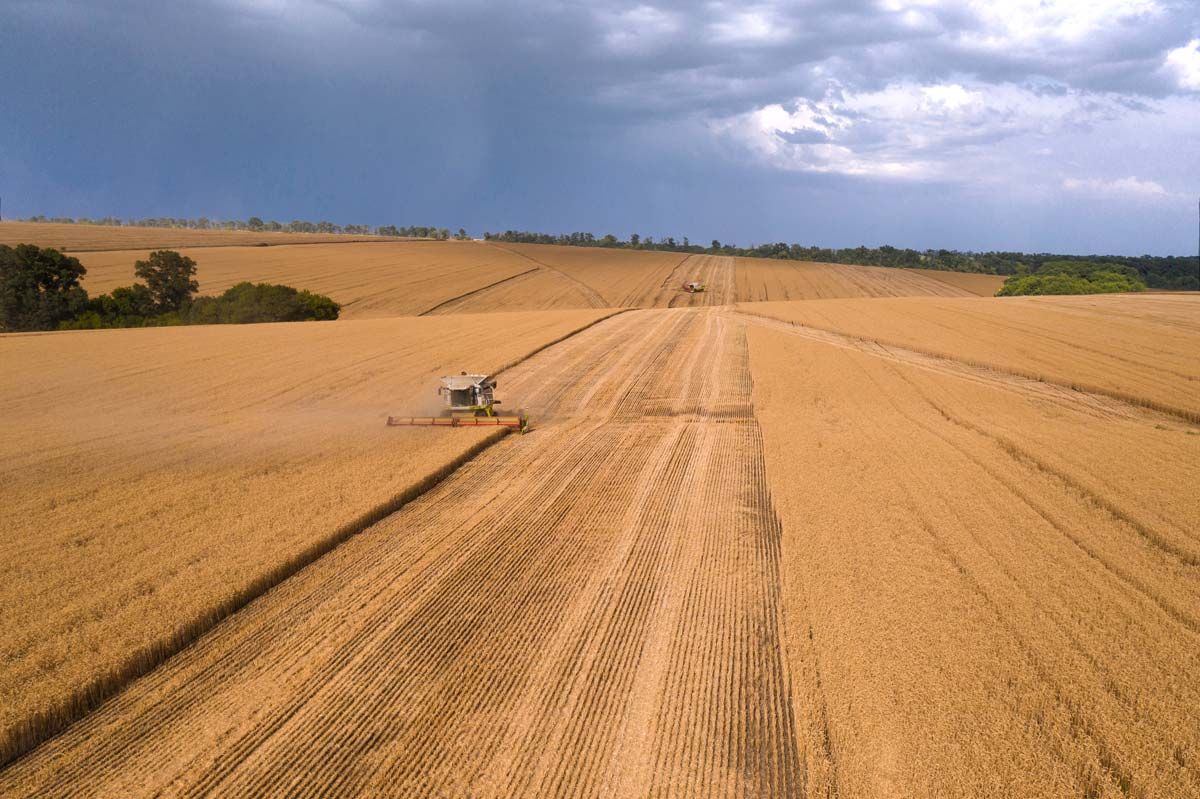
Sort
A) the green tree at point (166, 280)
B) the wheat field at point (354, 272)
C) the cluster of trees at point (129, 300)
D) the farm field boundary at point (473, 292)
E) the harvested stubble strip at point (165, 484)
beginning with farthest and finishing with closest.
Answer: the wheat field at point (354, 272) < the farm field boundary at point (473, 292) < the green tree at point (166, 280) < the cluster of trees at point (129, 300) < the harvested stubble strip at point (165, 484)

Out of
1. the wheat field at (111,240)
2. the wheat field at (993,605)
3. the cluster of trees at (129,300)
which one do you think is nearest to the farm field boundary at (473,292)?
the cluster of trees at (129,300)

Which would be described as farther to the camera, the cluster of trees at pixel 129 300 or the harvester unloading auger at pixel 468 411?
the cluster of trees at pixel 129 300

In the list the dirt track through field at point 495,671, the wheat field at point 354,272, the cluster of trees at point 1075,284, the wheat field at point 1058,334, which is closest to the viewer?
the dirt track through field at point 495,671

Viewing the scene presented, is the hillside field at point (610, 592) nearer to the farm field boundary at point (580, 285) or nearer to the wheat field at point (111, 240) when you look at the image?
the farm field boundary at point (580, 285)

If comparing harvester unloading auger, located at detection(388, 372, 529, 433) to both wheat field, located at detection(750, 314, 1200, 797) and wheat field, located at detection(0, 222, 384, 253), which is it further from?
wheat field, located at detection(0, 222, 384, 253)

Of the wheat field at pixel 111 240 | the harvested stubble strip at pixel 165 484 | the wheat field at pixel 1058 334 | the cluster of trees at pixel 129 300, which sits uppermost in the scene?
the wheat field at pixel 111 240

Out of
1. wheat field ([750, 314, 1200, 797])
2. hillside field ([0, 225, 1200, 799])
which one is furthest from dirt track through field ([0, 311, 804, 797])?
wheat field ([750, 314, 1200, 797])
